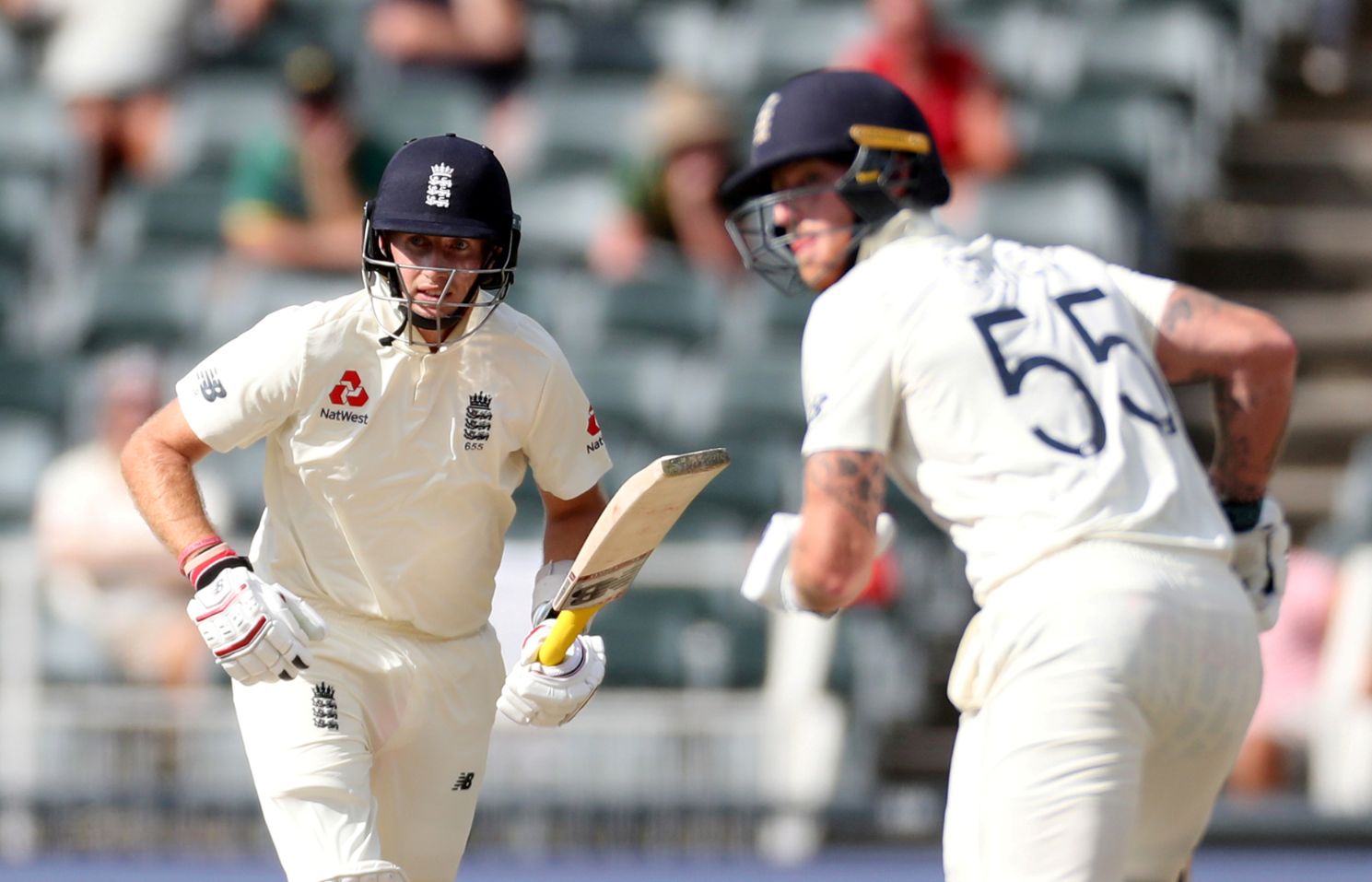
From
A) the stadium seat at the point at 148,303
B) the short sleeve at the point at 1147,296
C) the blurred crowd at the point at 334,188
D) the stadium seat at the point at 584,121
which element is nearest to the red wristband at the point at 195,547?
the short sleeve at the point at 1147,296

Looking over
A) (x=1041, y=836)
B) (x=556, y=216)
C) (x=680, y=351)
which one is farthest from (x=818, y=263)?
(x=556, y=216)

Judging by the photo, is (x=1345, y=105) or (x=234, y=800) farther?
(x=1345, y=105)

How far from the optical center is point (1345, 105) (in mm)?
11891

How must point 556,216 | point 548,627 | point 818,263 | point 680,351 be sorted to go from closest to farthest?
point 818,263
point 548,627
point 680,351
point 556,216

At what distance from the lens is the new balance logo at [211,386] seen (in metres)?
4.30

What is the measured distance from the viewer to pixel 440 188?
428 cm

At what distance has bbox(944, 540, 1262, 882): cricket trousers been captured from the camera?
342cm

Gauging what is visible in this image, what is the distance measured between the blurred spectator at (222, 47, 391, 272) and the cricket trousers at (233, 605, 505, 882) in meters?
5.47

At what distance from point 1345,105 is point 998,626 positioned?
362 inches

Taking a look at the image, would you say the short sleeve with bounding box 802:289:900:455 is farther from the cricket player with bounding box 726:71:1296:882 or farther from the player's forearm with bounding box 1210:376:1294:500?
the player's forearm with bounding box 1210:376:1294:500

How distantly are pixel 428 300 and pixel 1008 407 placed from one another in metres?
1.30

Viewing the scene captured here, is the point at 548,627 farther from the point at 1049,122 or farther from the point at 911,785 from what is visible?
the point at 1049,122

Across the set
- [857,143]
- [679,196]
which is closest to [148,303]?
[679,196]

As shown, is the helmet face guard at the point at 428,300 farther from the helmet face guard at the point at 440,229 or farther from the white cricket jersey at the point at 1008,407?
the white cricket jersey at the point at 1008,407
